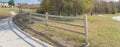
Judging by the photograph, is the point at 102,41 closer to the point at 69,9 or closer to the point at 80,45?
the point at 80,45

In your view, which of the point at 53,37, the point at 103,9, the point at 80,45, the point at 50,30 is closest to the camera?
the point at 80,45

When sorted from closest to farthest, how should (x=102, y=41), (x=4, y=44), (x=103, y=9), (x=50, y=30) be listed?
1. (x=102, y=41)
2. (x=4, y=44)
3. (x=50, y=30)
4. (x=103, y=9)

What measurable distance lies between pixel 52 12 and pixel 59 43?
46.4ft

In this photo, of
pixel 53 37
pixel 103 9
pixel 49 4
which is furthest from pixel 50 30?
pixel 103 9

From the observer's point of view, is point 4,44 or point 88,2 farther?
point 88,2

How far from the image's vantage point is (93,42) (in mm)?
9453

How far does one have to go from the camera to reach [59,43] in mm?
9844

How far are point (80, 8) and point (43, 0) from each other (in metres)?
4.05

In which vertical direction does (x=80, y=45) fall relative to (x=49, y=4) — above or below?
below

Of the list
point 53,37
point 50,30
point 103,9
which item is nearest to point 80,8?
point 50,30

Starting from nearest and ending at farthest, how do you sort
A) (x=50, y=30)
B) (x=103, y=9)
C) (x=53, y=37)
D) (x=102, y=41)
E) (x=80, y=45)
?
(x=80, y=45) < (x=102, y=41) < (x=53, y=37) < (x=50, y=30) < (x=103, y=9)

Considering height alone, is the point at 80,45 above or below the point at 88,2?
below

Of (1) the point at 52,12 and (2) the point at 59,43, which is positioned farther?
(1) the point at 52,12

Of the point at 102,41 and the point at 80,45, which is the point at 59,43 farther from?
the point at 102,41
